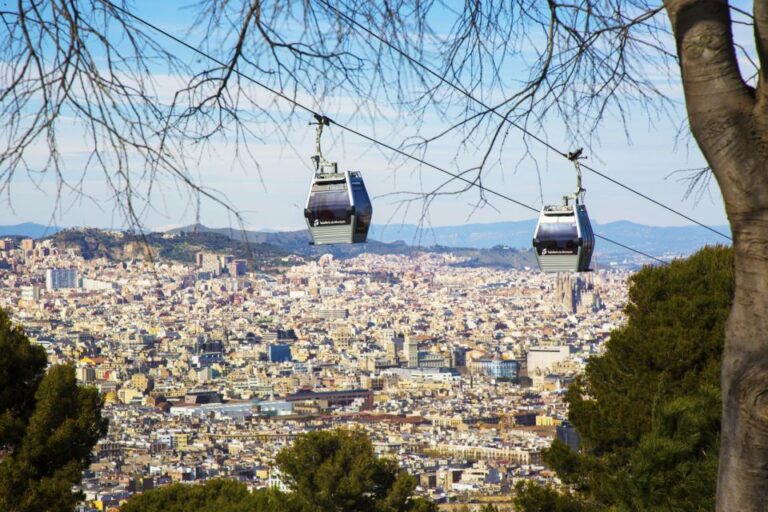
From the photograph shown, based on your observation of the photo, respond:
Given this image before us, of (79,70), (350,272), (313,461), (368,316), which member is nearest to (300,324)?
(368,316)

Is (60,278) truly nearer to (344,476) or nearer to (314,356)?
(314,356)

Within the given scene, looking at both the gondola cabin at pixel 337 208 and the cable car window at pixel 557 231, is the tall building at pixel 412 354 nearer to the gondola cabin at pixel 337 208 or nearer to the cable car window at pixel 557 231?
the cable car window at pixel 557 231

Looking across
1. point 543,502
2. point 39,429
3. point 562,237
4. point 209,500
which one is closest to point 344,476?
point 209,500

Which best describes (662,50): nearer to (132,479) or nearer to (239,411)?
(132,479)

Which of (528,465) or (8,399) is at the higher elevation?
(8,399)

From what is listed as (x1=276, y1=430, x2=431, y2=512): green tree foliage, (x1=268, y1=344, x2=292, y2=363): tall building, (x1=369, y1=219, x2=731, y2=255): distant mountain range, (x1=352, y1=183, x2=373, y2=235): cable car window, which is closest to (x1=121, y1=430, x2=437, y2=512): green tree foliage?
(x1=276, y1=430, x2=431, y2=512): green tree foliage

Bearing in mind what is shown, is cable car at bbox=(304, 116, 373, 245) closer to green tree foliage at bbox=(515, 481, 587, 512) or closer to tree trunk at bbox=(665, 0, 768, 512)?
tree trunk at bbox=(665, 0, 768, 512)

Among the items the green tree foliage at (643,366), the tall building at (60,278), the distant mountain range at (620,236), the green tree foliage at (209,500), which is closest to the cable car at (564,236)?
the green tree foliage at (643,366)
